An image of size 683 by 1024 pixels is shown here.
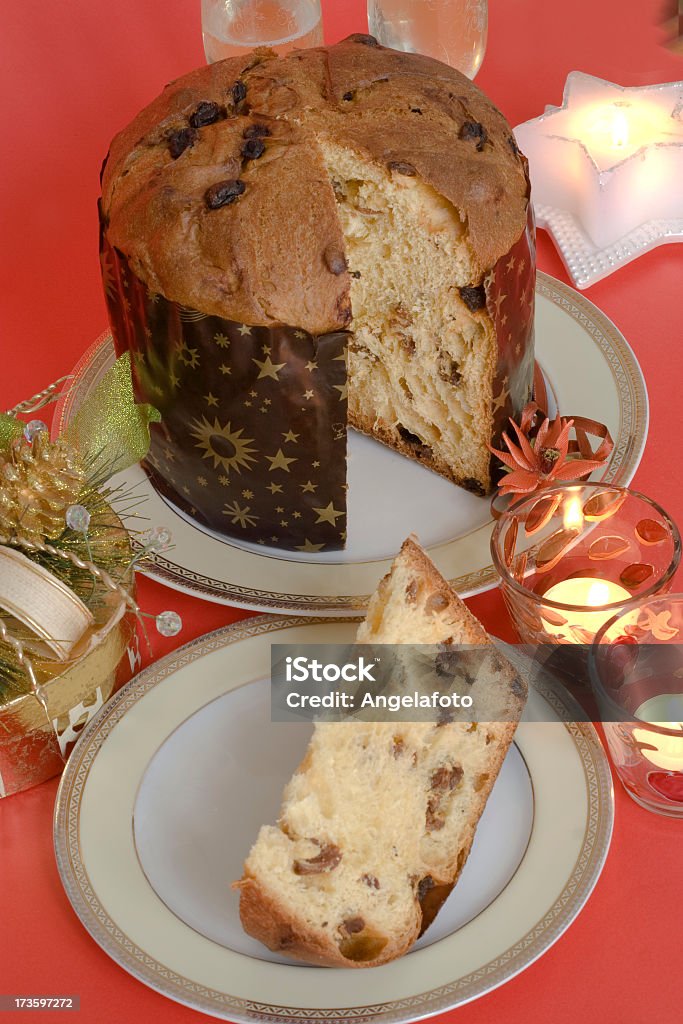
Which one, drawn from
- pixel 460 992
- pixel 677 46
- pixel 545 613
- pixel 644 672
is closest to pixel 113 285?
pixel 545 613

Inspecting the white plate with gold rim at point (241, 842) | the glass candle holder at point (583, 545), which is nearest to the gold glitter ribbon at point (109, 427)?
the white plate with gold rim at point (241, 842)

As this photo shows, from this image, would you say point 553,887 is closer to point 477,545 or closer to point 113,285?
point 477,545

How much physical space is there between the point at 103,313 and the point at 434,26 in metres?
1.06

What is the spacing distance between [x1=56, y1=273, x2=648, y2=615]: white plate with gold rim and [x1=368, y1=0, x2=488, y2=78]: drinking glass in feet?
2.19

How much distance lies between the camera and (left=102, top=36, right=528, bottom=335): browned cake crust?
2113 millimetres

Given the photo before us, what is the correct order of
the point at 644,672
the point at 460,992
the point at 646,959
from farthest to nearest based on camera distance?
the point at 644,672 → the point at 646,959 → the point at 460,992

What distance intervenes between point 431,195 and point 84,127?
1645mm

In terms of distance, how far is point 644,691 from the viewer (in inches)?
77.0

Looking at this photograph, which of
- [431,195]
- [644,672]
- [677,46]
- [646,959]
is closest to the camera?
[646,959]

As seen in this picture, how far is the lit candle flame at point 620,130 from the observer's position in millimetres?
2992

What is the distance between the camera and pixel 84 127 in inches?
138

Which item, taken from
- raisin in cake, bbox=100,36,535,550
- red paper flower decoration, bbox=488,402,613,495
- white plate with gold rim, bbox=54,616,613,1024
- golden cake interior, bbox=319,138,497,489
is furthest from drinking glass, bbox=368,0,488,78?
white plate with gold rim, bbox=54,616,613,1024

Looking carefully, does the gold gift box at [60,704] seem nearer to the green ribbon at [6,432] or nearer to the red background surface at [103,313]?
the red background surface at [103,313]

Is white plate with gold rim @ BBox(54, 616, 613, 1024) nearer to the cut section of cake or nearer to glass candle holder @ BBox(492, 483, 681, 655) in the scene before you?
the cut section of cake
